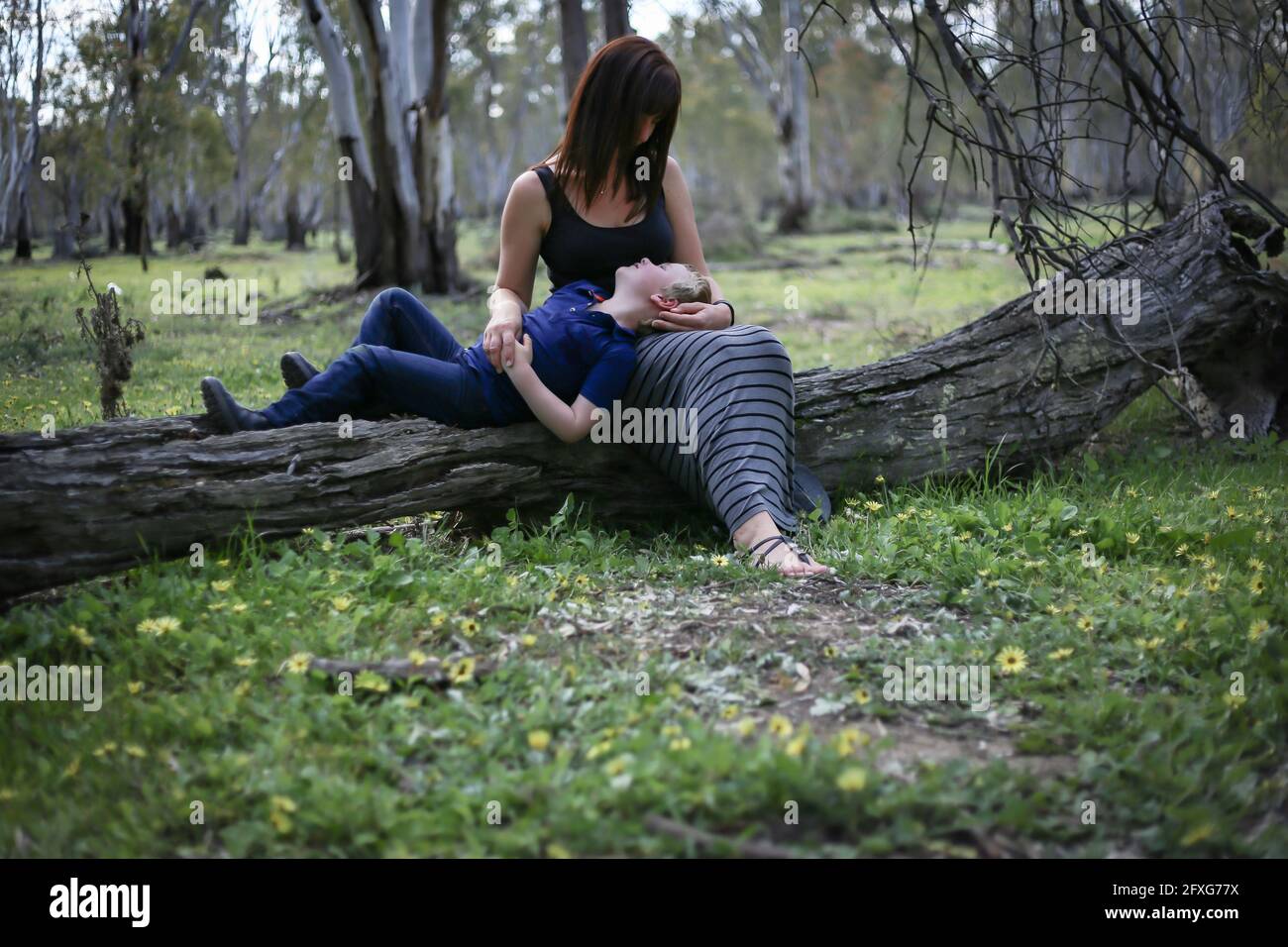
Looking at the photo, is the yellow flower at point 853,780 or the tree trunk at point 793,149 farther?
the tree trunk at point 793,149

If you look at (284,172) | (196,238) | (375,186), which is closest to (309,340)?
(375,186)

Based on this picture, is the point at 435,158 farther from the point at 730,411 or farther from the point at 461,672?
the point at 461,672

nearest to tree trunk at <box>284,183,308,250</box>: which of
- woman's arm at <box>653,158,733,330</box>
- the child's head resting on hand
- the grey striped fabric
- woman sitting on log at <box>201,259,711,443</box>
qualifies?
woman's arm at <box>653,158,733,330</box>

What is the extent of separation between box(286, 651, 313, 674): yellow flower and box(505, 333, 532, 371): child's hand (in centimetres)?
136

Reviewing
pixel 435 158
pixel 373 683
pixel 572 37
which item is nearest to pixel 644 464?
pixel 373 683

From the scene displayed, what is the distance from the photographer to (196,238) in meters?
21.4

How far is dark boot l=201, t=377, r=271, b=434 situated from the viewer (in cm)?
357

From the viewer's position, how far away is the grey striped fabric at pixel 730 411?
146 inches

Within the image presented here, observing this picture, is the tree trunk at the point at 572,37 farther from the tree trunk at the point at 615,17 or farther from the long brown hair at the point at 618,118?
the long brown hair at the point at 618,118

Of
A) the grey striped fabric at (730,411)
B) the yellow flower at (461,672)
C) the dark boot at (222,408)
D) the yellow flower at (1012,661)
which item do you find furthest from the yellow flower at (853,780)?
the dark boot at (222,408)

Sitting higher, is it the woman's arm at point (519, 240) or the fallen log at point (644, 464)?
the woman's arm at point (519, 240)

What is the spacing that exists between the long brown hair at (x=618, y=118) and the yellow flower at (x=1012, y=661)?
223cm
